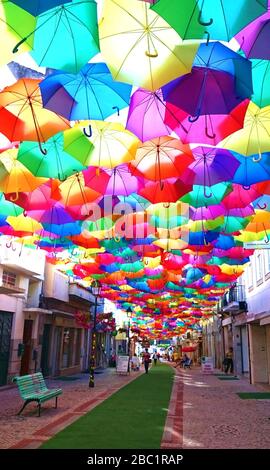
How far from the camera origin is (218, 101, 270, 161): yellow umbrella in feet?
20.1

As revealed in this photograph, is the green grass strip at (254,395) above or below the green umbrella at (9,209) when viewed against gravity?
below

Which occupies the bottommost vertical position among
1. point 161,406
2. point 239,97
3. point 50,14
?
point 161,406

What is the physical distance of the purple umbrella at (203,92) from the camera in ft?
16.3

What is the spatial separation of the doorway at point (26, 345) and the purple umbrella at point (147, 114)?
1725cm

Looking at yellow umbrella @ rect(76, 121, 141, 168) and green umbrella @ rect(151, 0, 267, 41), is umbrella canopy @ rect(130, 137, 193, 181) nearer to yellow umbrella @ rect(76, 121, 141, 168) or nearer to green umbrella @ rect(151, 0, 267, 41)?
yellow umbrella @ rect(76, 121, 141, 168)

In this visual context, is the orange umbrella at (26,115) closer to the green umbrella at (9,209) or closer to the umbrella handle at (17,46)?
the umbrella handle at (17,46)

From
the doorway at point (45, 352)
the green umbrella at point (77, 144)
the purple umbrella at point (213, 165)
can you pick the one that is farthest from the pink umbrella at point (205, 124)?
the doorway at point (45, 352)

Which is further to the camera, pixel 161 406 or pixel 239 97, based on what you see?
pixel 161 406

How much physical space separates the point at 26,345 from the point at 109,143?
16.6 metres
